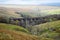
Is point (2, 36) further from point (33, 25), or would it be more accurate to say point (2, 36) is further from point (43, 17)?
point (43, 17)

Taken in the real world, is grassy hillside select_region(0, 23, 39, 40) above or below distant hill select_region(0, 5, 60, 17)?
below

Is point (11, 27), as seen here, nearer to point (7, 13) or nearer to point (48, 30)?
point (7, 13)

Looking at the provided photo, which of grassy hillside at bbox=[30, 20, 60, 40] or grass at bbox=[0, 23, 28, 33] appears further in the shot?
grassy hillside at bbox=[30, 20, 60, 40]

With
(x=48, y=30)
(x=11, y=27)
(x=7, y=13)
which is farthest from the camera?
(x=48, y=30)

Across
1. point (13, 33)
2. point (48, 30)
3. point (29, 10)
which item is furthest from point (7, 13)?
point (48, 30)

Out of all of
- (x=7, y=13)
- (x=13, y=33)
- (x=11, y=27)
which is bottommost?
(x=13, y=33)

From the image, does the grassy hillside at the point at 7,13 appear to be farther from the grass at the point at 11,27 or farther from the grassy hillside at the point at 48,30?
the grassy hillside at the point at 48,30

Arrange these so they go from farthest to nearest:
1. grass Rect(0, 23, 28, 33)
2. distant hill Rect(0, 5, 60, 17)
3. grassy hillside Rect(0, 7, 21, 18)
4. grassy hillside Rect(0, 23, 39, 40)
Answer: distant hill Rect(0, 5, 60, 17)
grassy hillside Rect(0, 7, 21, 18)
grass Rect(0, 23, 28, 33)
grassy hillside Rect(0, 23, 39, 40)

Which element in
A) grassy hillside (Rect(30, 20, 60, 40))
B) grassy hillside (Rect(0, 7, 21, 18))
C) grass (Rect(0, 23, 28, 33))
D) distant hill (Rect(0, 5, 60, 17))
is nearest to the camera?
grass (Rect(0, 23, 28, 33))

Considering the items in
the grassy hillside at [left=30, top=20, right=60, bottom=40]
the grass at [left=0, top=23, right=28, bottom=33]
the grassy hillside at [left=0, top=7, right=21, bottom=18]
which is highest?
the grassy hillside at [left=0, top=7, right=21, bottom=18]

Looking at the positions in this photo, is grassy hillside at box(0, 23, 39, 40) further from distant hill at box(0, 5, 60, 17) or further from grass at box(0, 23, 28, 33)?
distant hill at box(0, 5, 60, 17)

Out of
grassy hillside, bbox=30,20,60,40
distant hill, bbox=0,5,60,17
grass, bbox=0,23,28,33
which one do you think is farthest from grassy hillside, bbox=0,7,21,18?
grassy hillside, bbox=30,20,60,40
